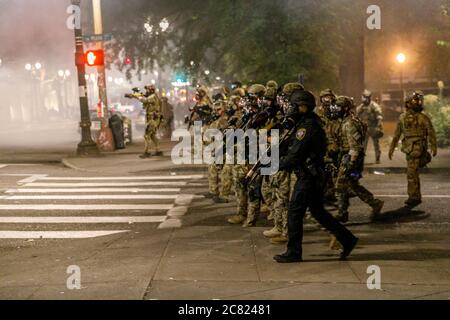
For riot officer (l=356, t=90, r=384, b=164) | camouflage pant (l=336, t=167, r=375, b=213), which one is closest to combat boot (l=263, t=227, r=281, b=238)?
camouflage pant (l=336, t=167, r=375, b=213)

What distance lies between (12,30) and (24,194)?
30.9 ft

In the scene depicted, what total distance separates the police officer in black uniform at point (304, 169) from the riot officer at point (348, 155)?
170cm

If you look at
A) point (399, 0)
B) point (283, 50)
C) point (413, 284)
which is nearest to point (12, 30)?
point (283, 50)

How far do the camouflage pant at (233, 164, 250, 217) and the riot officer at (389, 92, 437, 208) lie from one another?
2638 millimetres

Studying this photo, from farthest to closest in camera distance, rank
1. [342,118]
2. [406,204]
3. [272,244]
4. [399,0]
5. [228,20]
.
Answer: [399,0], [228,20], [406,204], [342,118], [272,244]

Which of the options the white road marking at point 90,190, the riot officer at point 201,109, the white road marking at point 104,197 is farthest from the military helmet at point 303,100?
the white road marking at point 90,190

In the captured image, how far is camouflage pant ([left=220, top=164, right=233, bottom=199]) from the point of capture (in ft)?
30.4

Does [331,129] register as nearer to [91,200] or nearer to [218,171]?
[218,171]

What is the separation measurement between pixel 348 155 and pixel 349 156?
0.03m

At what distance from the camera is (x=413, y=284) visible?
5633mm

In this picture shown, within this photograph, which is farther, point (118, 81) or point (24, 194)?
point (118, 81)

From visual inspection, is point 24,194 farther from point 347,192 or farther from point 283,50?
point 283,50

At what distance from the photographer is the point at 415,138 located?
9414mm

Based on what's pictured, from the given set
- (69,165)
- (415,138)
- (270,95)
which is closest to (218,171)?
(270,95)
